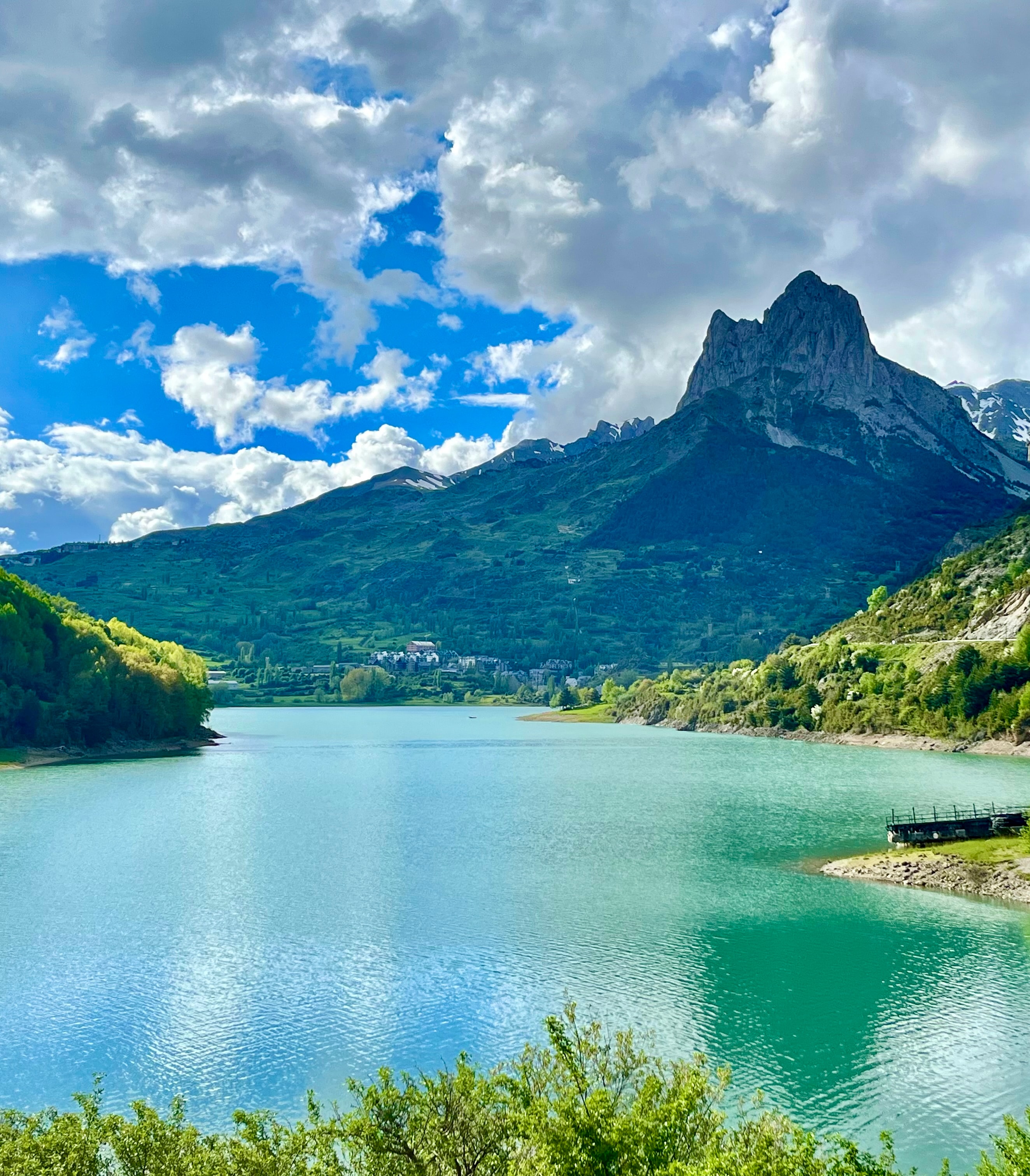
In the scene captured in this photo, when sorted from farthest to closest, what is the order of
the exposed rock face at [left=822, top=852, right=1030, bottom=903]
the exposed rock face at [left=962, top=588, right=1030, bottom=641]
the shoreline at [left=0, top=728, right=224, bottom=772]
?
the exposed rock face at [left=962, top=588, right=1030, bottom=641] < the shoreline at [left=0, top=728, right=224, bottom=772] < the exposed rock face at [left=822, top=852, right=1030, bottom=903]

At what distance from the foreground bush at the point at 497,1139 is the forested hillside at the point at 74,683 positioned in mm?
125812

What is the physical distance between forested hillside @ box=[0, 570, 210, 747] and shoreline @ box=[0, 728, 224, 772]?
1052mm

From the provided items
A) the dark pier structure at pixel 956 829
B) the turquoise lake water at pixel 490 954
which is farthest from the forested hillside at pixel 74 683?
the dark pier structure at pixel 956 829

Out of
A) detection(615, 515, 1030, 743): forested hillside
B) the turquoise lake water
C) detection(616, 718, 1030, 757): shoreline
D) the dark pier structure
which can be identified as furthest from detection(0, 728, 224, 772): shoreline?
the dark pier structure

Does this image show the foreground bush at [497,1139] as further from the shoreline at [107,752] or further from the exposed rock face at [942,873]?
the shoreline at [107,752]

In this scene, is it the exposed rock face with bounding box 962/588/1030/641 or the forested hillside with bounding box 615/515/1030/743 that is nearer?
the forested hillside with bounding box 615/515/1030/743

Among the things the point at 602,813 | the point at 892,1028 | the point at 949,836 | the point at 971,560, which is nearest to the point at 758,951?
the point at 892,1028

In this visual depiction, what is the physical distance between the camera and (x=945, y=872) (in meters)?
55.7

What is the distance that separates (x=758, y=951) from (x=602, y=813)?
44.6 meters

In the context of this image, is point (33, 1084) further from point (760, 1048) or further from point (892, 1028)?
point (892, 1028)

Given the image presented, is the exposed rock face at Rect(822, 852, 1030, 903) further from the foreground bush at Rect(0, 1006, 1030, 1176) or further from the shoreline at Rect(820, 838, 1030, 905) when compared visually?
the foreground bush at Rect(0, 1006, 1030, 1176)

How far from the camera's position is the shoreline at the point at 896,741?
128 meters

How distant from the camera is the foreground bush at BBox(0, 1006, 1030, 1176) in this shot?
1744 cm

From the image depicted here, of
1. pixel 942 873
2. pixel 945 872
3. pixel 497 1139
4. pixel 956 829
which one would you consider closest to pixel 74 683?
pixel 956 829
